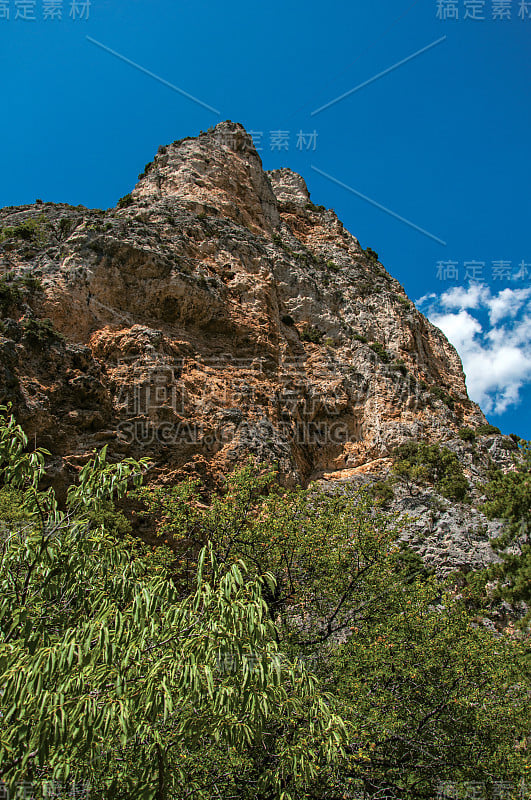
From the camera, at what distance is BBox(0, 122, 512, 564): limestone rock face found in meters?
19.0

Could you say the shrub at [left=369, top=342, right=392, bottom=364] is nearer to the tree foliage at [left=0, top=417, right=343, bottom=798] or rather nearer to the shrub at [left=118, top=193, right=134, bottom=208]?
the shrub at [left=118, top=193, right=134, bottom=208]

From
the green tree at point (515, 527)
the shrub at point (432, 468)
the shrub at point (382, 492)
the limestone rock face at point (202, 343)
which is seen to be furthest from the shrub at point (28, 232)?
the green tree at point (515, 527)

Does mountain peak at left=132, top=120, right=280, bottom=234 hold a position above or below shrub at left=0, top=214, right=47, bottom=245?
above

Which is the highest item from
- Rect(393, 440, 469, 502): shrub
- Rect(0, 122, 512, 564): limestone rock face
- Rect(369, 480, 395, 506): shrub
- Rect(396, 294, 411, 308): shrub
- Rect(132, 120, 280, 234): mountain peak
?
Rect(132, 120, 280, 234): mountain peak

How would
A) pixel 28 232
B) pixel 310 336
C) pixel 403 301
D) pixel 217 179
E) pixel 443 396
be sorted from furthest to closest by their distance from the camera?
1. pixel 403 301
2. pixel 217 179
3. pixel 443 396
4. pixel 310 336
5. pixel 28 232

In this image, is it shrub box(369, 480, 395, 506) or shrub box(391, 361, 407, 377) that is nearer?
shrub box(369, 480, 395, 506)

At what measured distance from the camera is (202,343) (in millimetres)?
23812

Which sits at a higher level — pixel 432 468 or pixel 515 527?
pixel 432 468

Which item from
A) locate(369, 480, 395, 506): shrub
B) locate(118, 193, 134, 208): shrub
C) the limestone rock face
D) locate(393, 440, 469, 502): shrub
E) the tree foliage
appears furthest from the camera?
locate(118, 193, 134, 208): shrub

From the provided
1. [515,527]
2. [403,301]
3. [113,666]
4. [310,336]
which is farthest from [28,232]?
[403,301]

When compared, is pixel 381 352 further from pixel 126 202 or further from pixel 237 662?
pixel 237 662

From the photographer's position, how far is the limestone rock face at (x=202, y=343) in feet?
62.3

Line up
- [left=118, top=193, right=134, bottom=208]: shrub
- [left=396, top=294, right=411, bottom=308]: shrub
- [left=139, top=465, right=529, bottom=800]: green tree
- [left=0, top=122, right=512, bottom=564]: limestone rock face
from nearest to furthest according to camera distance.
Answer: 1. [left=139, top=465, right=529, bottom=800]: green tree
2. [left=0, top=122, right=512, bottom=564]: limestone rock face
3. [left=118, top=193, right=134, bottom=208]: shrub
4. [left=396, top=294, right=411, bottom=308]: shrub

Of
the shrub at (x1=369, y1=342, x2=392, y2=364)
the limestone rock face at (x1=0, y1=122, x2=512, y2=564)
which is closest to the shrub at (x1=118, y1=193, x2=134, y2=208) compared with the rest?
the limestone rock face at (x1=0, y1=122, x2=512, y2=564)
